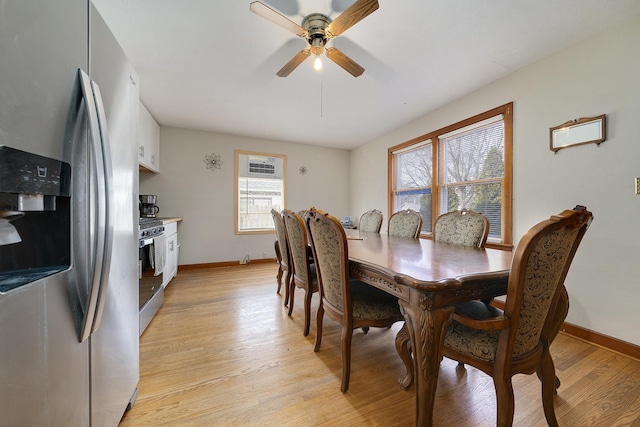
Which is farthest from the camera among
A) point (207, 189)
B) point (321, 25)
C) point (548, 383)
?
point (207, 189)

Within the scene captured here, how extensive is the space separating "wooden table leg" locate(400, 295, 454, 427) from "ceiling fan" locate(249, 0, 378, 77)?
5.52 ft

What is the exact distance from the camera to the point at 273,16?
1.49 meters

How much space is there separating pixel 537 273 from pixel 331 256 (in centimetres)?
93

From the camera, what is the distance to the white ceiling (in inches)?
65.2

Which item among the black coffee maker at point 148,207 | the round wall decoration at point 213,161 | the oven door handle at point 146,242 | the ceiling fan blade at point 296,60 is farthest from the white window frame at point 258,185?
the ceiling fan blade at point 296,60

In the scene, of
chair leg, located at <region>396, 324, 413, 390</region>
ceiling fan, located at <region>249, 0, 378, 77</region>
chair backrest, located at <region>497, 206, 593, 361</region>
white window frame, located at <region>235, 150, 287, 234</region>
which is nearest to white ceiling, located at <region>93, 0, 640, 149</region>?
ceiling fan, located at <region>249, 0, 378, 77</region>

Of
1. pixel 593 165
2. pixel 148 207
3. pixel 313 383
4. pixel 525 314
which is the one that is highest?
pixel 593 165

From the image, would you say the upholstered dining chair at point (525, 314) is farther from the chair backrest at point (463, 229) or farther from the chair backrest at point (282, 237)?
the chair backrest at point (282, 237)

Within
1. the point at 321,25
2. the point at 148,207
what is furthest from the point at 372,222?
the point at 148,207

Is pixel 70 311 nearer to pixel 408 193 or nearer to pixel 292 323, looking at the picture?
pixel 292 323

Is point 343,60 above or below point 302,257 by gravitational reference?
above

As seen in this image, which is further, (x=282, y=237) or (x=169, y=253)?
(x=169, y=253)

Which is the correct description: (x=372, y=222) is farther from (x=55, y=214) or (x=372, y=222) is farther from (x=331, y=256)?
(x=55, y=214)

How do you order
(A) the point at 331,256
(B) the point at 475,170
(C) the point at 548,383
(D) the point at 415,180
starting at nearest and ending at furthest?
(C) the point at 548,383 < (A) the point at 331,256 < (B) the point at 475,170 < (D) the point at 415,180
